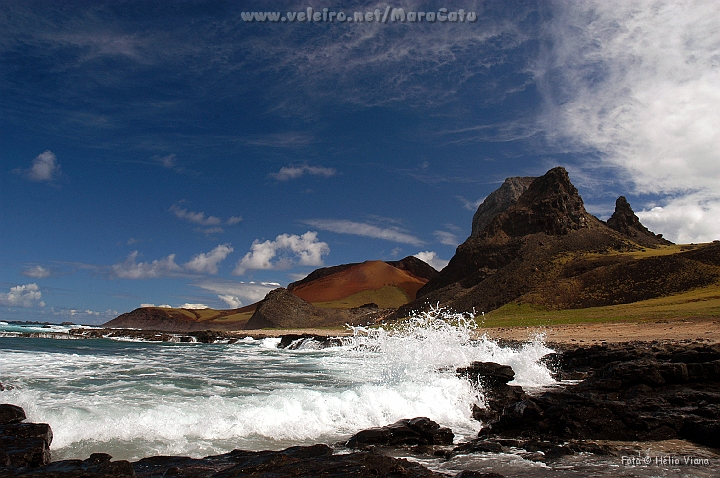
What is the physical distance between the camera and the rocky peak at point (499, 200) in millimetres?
156375

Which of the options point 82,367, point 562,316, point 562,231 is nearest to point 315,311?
point 562,231

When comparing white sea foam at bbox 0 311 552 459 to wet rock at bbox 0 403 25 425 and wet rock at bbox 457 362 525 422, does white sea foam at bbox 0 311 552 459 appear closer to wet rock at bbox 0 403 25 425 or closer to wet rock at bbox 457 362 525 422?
wet rock at bbox 457 362 525 422

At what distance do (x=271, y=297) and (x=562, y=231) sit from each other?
229 feet

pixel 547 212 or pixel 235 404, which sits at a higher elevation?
pixel 547 212

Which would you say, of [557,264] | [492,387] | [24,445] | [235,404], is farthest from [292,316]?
[24,445]

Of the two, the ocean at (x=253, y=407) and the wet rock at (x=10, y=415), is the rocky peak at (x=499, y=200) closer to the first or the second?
the ocean at (x=253, y=407)

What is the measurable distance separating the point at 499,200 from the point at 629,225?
42985mm

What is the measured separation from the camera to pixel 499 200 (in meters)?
160

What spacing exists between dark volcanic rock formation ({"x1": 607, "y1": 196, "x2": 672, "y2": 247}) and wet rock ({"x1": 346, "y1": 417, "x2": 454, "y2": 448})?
129 metres

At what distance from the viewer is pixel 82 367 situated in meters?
23.3

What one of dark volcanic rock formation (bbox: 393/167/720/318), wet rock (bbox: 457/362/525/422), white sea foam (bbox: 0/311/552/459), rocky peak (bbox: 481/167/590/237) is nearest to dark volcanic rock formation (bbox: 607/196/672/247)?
dark volcanic rock formation (bbox: 393/167/720/318)

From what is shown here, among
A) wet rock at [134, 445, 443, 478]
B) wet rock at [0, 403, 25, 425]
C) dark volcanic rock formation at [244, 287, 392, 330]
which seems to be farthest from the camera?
dark volcanic rock formation at [244, 287, 392, 330]

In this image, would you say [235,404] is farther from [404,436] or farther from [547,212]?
[547,212]

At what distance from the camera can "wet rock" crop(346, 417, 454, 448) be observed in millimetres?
9945
